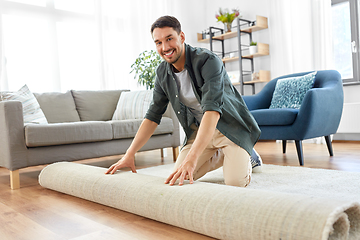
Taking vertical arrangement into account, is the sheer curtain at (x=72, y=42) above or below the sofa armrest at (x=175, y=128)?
above

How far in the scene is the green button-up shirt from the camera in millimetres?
1431

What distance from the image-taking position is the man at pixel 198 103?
146 centimetres

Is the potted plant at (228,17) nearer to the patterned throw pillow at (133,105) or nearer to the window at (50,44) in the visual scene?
the window at (50,44)

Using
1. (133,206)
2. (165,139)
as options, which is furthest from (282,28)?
(133,206)

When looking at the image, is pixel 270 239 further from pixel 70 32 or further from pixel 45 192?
pixel 70 32

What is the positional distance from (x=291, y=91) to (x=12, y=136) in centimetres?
229

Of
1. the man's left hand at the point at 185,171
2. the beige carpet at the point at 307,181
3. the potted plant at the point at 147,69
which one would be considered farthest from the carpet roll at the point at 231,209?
the potted plant at the point at 147,69

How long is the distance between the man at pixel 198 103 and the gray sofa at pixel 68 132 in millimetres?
946

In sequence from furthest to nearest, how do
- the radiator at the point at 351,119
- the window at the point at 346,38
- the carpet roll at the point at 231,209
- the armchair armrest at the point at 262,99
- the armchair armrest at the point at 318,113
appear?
the window at the point at 346,38 → the radiator at the point at 351,119 → the armchair armrest at the point at 262,99 → the armchair armrest at the point at 318,113 → the carpet roll at the point at 231,209

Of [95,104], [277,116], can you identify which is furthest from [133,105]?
[277,116]

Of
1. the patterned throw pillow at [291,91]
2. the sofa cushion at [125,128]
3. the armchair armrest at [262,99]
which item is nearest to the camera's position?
the sofa cushion at [125,128]

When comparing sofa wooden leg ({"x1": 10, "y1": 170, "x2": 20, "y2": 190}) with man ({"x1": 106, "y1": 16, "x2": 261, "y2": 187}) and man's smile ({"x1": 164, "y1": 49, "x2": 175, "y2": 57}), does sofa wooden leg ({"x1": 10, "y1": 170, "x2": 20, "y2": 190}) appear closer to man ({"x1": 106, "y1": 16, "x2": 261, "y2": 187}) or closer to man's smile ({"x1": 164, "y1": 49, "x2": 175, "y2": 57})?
man ({"x1": 106, "y1": 16, "x2": 261, "y2": 187})

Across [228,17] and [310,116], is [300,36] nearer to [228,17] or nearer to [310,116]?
[228,17]

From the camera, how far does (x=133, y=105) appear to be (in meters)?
3.29
